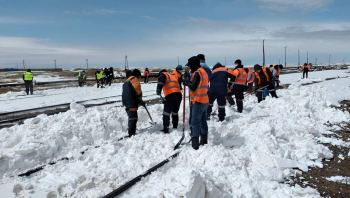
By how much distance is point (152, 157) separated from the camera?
5.54 meters

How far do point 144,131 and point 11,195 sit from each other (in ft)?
12.8

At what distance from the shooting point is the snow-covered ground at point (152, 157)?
13.5 ft

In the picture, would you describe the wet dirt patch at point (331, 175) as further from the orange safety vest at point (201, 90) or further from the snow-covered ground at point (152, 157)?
the orange safety vest at point (201, 90)

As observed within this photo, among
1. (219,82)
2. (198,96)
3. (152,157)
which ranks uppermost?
(219,82)

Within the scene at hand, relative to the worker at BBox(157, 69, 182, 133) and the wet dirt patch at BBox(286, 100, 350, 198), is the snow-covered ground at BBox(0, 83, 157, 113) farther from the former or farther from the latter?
the wet dirt patch at BBox(286, 100, 350, 198)

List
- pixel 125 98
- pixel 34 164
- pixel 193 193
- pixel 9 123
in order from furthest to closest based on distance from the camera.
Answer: pixel 9 123
pixel 125 98
pixel 34 164
pixel 193 193

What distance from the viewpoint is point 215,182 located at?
4.01 m

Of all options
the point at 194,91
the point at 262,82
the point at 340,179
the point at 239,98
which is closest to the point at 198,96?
the point at 194,91

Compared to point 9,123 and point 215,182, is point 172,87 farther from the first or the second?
point 9,123

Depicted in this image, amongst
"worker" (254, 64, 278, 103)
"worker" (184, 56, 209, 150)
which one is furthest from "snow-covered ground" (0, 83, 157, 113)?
"worker" (184, 56, 209, 150)

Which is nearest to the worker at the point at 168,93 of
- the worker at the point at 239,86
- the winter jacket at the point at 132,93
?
the winter jacket at the point at 132,93

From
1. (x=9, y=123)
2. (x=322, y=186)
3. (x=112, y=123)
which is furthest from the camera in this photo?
(x=9, y=123)

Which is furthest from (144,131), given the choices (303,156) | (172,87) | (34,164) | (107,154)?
(303,156)

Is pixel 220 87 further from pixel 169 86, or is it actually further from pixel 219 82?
pixel 169 86
